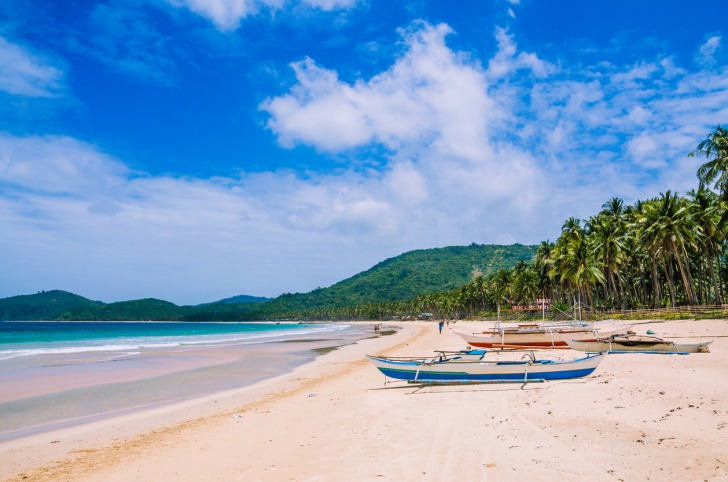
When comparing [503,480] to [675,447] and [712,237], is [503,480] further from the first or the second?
[712,237]

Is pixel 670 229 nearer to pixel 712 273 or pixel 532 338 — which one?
pixel 712 273

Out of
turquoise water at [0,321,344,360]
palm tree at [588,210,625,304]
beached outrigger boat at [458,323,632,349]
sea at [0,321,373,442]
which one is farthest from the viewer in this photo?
palm tree at [588,210,625,304]

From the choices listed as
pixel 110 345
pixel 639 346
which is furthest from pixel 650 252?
pixel 110 345

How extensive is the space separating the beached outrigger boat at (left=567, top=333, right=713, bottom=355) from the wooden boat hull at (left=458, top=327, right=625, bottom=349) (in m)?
3.66

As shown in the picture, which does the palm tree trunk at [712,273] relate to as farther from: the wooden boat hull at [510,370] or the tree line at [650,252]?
the wooden boat hull at [510,370]

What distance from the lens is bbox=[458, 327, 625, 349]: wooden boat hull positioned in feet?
83.3

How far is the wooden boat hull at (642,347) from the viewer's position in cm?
1742

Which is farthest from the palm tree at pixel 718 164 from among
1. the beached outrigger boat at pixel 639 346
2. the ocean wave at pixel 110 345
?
the ocean wave at pixel 110 345

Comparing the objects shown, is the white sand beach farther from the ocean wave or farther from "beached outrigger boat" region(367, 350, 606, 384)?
the ocean wave

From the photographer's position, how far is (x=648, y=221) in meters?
43.5

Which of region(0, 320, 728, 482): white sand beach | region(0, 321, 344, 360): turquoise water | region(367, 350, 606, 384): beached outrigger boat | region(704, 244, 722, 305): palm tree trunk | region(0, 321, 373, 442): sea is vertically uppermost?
region(704, 244, 722, 305): palm tree trunk

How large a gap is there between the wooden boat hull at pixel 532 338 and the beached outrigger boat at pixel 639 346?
12.0 feet

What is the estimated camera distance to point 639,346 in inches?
737

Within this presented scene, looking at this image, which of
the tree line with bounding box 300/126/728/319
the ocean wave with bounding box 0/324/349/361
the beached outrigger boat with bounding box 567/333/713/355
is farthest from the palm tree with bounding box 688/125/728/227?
the ocean wave with bounding box 0/324/349/361
